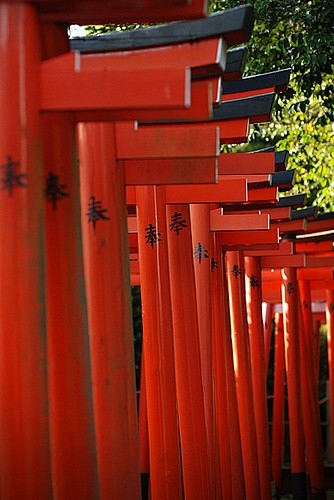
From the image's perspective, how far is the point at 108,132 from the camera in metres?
8.34

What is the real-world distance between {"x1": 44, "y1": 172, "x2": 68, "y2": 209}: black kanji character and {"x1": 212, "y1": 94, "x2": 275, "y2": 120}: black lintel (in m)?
4.02

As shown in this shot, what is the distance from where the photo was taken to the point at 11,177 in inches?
262

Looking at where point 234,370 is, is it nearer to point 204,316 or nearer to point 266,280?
point 204,316

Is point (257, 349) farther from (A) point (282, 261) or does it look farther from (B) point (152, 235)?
(B) point (152, 235)

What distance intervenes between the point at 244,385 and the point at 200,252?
3371 millimetres

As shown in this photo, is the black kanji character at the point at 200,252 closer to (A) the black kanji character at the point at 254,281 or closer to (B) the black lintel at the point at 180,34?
(A) the black kanji character at the point at 254,281

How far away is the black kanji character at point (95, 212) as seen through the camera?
321 inches

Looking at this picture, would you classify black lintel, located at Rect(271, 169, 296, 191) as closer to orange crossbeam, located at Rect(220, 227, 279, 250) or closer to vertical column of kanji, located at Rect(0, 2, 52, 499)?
orange crossbeam, located at Rect(220, 227, 279, 250)

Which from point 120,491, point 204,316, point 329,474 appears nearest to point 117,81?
point 120,491

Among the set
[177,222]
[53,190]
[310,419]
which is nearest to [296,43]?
[177,222]

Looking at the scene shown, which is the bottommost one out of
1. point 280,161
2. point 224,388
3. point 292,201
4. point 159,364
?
point 224,388

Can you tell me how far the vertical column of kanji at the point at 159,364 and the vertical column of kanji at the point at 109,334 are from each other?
259cm

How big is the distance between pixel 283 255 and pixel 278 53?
9.66 feet

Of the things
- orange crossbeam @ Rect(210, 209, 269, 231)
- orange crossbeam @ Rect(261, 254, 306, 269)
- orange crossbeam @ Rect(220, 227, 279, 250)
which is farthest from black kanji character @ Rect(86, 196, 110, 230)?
orange crossbeam @ Rect(261, 254, 306, 269)
